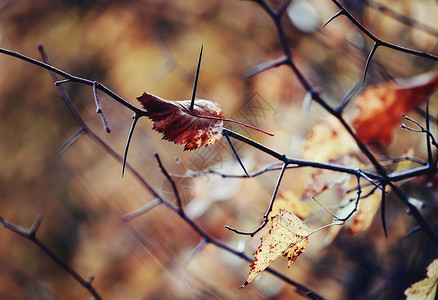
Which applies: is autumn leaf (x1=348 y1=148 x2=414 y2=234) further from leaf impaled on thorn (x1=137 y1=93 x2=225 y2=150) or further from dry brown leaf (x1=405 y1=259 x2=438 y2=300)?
leaf impaled on thorn (x1=137 y1=93 x2=225 y2=150)

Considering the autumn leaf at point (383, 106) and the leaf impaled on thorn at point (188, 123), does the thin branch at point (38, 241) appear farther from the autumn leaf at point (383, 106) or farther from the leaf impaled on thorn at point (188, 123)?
the autumn leaf at point (383, 106)

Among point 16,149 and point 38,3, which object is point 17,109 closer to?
point 16,149

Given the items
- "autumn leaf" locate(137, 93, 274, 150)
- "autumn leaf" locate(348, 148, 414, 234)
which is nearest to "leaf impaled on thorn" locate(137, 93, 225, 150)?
"autumn leaf" locate(137, 93, 274, 150)

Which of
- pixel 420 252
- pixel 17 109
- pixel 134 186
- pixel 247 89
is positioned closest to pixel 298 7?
pixel 247 89

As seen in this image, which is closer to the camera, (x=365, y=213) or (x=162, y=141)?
(x=365, y=213)

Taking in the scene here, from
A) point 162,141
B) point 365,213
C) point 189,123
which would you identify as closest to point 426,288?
point 365,213

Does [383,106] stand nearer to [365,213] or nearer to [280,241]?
[365,213]

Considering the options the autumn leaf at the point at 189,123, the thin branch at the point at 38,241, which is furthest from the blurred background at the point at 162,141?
the autumn leaf at the point at 189,123
